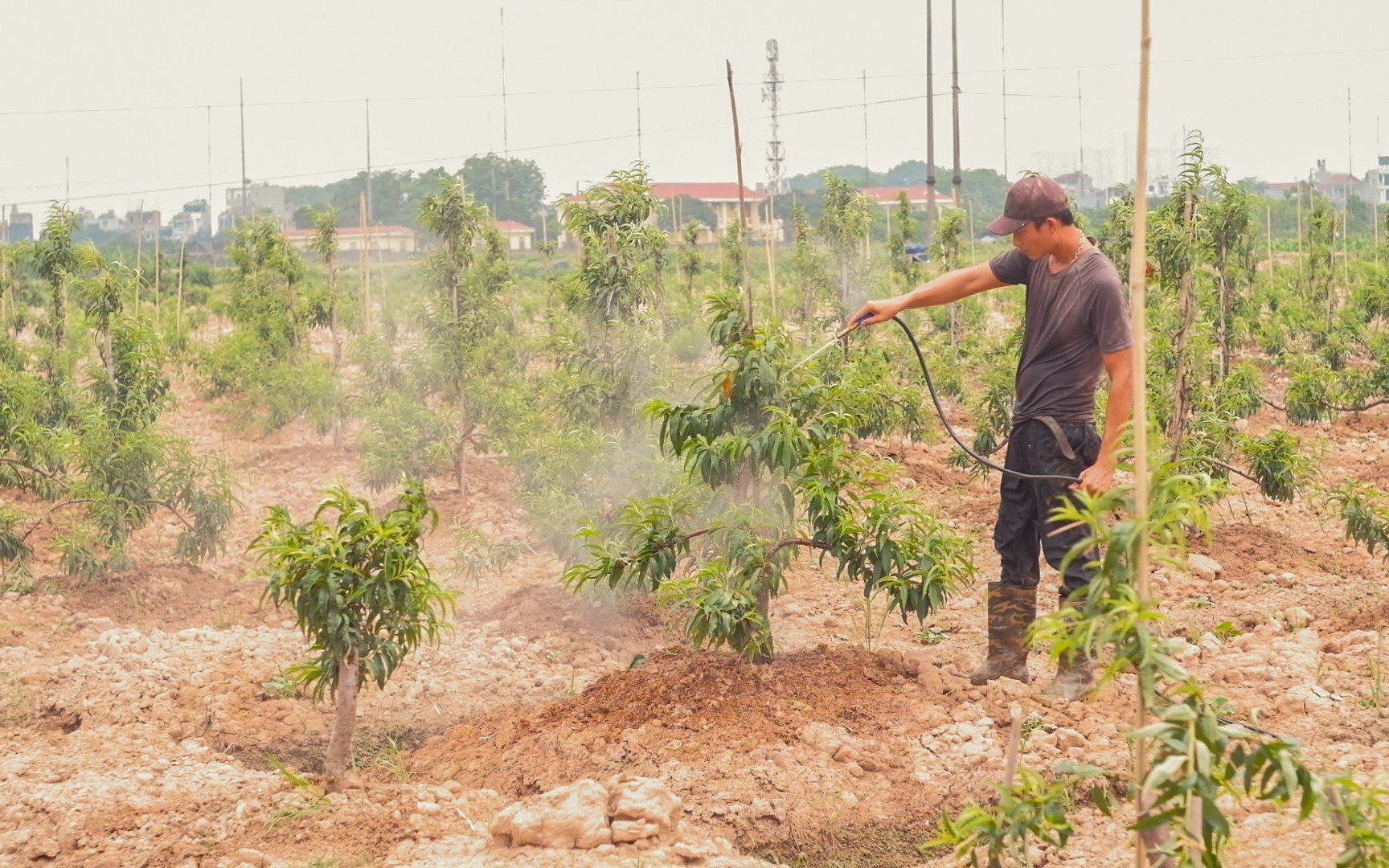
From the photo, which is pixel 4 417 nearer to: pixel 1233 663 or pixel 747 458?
pixel 747 458

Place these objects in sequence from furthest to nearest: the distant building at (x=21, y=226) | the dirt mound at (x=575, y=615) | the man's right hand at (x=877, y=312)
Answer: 1. the distant building at (x=21, y=226)
2. the dirt mound at (x=575, y=615)
3. the man's right hand at (x=877, y=312)

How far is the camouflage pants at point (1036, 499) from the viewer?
15.6ft

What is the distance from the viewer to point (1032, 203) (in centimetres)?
461

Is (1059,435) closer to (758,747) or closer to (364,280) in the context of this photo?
(758,747)

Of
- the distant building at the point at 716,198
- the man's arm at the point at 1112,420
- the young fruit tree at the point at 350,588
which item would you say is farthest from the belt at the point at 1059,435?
the distant building at the point at 716,198

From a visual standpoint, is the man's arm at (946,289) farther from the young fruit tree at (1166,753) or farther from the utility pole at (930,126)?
the utility pole at (930,126)

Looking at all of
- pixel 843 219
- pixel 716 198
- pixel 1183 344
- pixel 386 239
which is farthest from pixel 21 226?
pixel 1183 344

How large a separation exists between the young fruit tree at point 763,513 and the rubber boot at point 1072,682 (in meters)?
0.49

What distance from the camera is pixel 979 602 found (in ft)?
21.7

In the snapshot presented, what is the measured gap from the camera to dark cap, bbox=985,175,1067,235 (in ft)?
15.1

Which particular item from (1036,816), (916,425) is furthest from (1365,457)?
(1036,816)

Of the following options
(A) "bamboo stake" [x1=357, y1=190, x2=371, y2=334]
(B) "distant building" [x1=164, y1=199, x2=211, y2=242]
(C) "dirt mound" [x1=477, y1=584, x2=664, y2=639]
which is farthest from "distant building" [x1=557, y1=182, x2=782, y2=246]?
(C) "dirt mound" [x1=477, y1=584, x2=664, y2=639]

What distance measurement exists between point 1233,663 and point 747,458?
2020mm

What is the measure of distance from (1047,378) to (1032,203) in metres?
0.62
